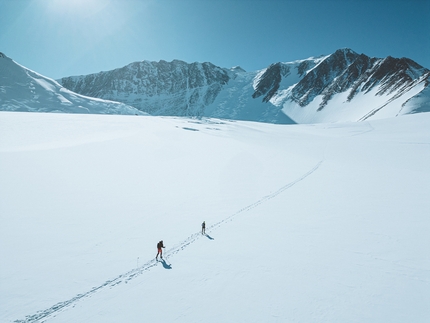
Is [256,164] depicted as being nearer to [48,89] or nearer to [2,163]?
[2,163]

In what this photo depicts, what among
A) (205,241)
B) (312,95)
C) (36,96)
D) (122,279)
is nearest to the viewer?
(122,279)

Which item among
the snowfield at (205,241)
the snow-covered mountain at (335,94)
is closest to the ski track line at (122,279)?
the snowfield at (205,241)

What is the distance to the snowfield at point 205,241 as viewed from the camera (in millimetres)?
7809

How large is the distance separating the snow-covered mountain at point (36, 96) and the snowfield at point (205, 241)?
3162 inches

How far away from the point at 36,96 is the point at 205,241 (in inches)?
4686

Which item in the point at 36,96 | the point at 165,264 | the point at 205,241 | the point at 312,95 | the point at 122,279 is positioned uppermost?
the point at 312,95

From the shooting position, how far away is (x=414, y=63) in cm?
12075

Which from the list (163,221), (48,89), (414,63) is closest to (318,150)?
(163,221)

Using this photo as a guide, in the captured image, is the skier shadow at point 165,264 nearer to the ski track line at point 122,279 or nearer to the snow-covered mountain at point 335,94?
the ski track line at point 122,279

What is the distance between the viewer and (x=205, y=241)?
1193cm

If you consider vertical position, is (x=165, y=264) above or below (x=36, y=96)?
below

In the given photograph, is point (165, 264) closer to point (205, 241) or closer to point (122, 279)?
point (122, 279)

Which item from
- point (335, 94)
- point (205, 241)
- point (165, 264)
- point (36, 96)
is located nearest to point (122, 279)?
point (165, 264)

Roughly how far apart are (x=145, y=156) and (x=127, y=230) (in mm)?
16692
